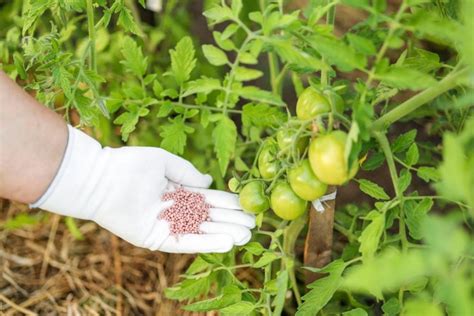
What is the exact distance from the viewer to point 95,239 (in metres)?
2.10

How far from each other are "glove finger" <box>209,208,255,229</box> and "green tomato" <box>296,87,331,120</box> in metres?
0.38

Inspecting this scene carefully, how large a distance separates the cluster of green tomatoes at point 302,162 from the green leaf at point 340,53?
137mm

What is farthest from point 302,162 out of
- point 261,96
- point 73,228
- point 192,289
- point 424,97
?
point 73,228

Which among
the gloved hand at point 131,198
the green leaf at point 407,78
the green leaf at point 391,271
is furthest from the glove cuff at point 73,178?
the green leaf at point 391,271

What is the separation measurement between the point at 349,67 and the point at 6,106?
2.46 feet

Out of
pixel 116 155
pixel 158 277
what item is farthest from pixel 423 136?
pixel 116 155

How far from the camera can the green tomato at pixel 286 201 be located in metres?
1.23

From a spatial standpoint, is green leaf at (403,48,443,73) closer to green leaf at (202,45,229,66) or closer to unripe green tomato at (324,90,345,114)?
unripe green tomato at (324,90,345,114)

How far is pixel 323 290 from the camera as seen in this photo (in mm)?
1263

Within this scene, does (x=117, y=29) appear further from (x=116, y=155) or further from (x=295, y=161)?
(x=295, y=161)

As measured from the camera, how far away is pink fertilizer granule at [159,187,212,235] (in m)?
1.47

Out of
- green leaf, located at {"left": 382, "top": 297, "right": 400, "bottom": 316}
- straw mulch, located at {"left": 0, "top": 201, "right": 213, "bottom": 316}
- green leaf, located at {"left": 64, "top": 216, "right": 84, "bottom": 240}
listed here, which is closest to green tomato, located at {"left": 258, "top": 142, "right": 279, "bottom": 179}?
green leaf, located at {"left": 382, "top": 297, "right": 400, "bottom": 316}

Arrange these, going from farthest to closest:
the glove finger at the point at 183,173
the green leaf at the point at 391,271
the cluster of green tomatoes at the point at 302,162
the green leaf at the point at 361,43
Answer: the glove finger at the point at 183,173 → the cluster of green tomatoes at the point at 302,162 → the green leaf at the point at 361,43 → the green leaf at the point at 391,271

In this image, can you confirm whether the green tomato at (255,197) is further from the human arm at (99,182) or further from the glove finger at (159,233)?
the glove finger at (159,233)
